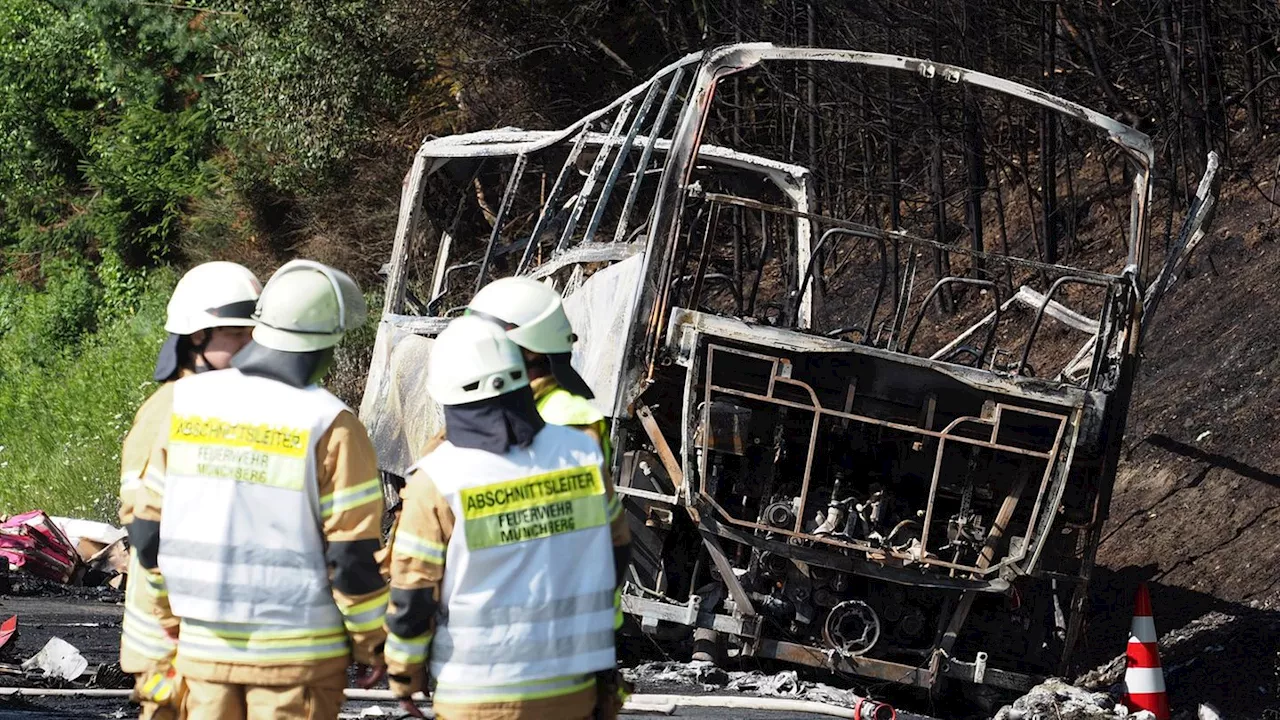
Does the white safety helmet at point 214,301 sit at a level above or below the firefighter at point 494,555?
above

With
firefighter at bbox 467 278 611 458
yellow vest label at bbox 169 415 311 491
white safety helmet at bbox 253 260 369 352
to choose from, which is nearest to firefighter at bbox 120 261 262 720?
yellow vest label at bbox 169 415 311 491

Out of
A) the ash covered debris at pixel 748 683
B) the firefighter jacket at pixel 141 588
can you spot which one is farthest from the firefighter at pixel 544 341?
the ash covered debris at pixel 748 683

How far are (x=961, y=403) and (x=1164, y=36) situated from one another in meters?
Result: 6.96

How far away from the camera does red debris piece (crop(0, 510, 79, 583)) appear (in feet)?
39.3

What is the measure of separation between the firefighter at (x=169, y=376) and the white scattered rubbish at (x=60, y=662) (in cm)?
315

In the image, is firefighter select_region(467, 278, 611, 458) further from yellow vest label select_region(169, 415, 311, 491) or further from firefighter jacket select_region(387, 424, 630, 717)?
yellow vest label select_region(169, 415, 311, 491)

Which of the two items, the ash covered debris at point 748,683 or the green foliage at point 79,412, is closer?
the ash covered debris at point 748,683

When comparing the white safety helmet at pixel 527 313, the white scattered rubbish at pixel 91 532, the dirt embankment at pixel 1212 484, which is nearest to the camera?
the white safety helmet at pixel 527 313

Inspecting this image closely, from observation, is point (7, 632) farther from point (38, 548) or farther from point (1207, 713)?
point (1207, 713)

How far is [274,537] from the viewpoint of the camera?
3.91 m

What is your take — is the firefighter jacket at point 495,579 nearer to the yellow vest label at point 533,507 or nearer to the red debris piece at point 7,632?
the yellow vest label at point 533,507

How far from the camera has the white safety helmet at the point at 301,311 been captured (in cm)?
400

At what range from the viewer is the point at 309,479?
3893 millimetres

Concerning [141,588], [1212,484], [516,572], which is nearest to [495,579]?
[516,572]
